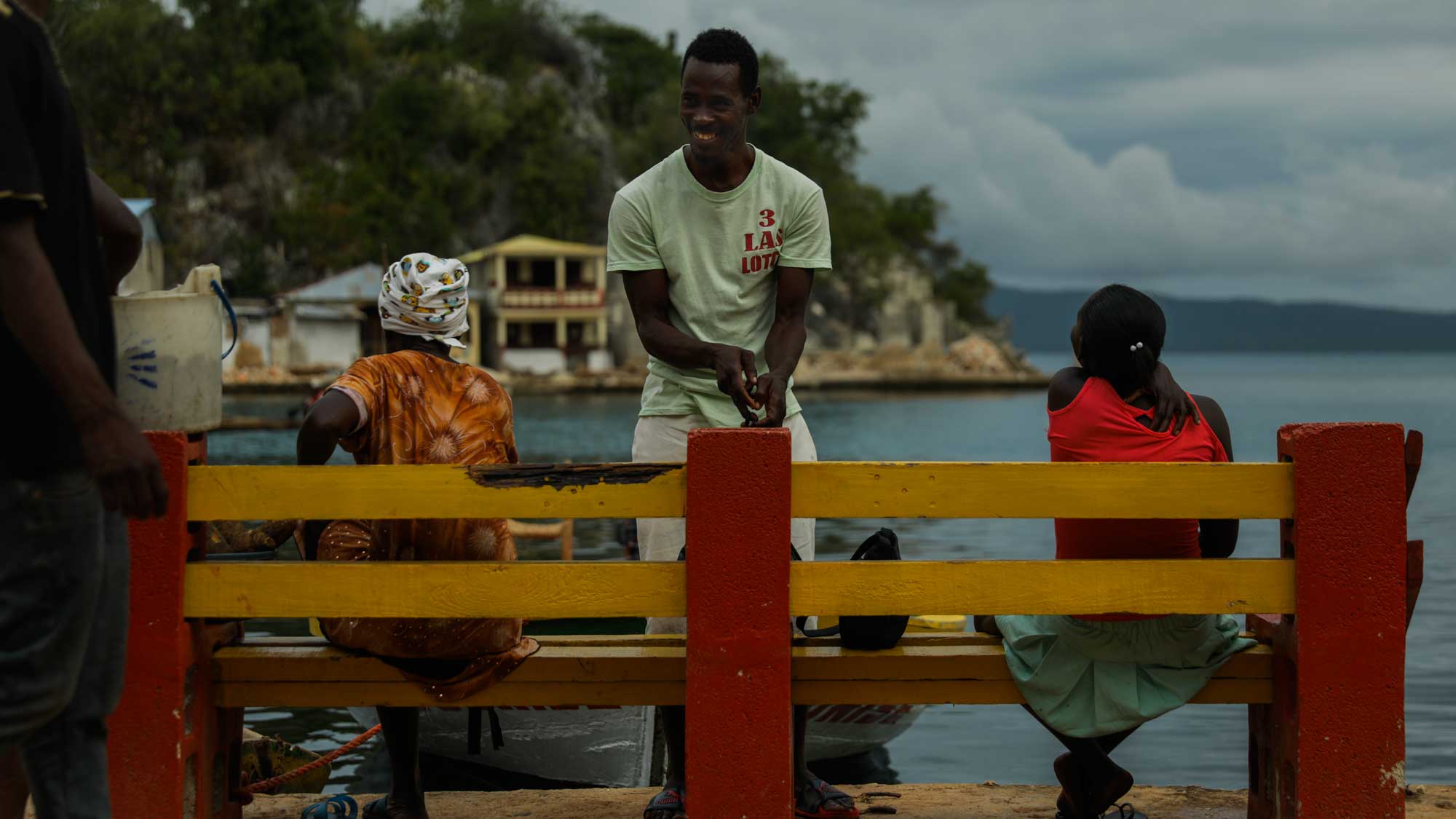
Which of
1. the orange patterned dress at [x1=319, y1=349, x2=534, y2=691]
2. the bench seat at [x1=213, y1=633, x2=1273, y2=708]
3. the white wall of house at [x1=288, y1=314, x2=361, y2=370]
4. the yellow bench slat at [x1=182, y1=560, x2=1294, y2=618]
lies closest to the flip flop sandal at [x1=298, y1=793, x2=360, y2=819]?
the bench seat at [x1=213, y1=633, x2=1273, y2=708]

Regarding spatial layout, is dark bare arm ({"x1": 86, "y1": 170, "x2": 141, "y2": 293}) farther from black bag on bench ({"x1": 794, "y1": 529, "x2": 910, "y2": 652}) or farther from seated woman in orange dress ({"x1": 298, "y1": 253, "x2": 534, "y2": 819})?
black bag on bench ({"x1": 794, "y1": 529, "x2": 910, "y2": 652})

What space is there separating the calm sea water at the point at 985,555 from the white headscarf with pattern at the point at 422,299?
4709 millimetres

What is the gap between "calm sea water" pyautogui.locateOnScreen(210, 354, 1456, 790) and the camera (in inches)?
374

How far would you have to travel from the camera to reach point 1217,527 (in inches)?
182

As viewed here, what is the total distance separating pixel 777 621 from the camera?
162 inches

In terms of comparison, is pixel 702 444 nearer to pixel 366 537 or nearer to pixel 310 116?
pixel 366 537

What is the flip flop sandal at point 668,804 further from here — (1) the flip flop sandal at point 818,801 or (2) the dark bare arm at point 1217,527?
(2) the dark bare arm at point 1217,527

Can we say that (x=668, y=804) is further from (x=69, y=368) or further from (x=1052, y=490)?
(x=69, y=368)

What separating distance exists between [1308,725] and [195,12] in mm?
76328

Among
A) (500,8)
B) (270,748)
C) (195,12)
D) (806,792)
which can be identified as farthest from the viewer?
(500,8)

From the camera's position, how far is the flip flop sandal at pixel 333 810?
4.70m

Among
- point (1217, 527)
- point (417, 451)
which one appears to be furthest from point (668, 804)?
point (1217, 527)

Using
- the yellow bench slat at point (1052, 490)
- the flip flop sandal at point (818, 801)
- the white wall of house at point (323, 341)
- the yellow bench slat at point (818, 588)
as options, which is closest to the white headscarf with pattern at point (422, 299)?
the yellow bench slat at point (818, 588)

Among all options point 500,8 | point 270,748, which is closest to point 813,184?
point 270,748
